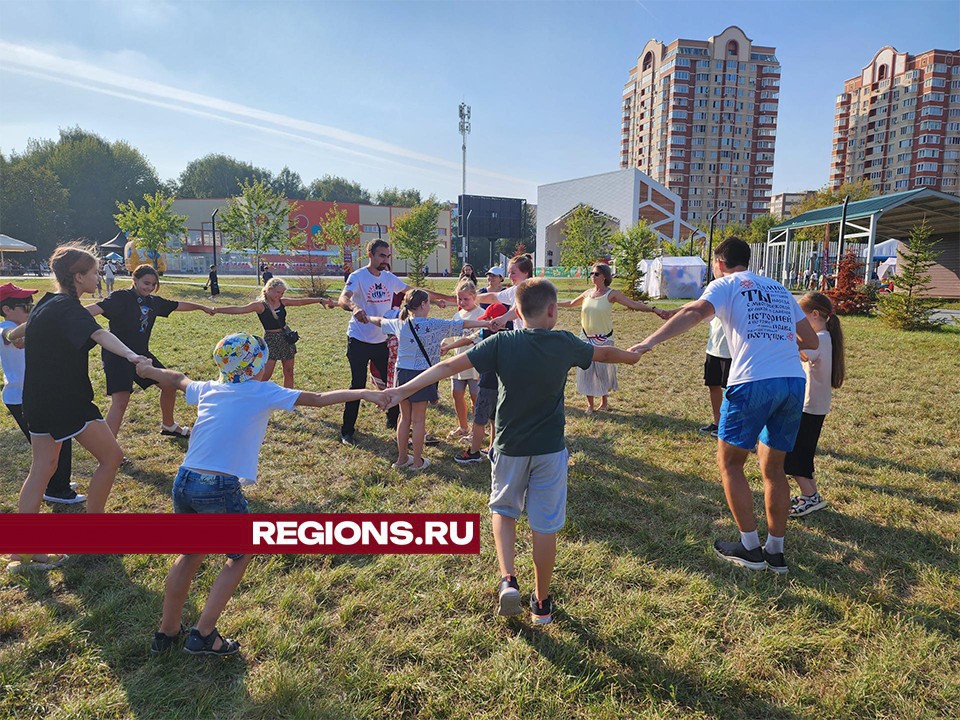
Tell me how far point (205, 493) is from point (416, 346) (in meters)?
3.11

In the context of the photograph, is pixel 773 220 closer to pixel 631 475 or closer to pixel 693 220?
pixel 693 220

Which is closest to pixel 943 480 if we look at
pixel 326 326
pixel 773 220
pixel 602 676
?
pixel 602 676

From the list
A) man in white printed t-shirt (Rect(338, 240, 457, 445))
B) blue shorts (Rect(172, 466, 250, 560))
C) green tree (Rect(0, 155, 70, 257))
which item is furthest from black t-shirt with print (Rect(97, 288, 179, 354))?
green tree (Rect(0, 155, 70, 257))

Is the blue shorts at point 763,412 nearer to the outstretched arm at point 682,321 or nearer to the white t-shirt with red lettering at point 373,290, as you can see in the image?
the outstretched arm at point 682,321

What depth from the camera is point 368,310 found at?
7023mm

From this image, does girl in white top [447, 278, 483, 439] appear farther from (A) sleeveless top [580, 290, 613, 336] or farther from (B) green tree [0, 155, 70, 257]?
(B) green tree [0, 155, 70, 257]

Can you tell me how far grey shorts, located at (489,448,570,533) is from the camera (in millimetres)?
3152

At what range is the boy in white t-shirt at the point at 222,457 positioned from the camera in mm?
2754

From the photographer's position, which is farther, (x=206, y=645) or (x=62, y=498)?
(x=62, y=498)

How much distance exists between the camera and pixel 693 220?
99438 mm

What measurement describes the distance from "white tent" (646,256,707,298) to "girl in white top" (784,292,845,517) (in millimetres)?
28752

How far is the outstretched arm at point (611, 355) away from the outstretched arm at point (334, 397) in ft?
4.26

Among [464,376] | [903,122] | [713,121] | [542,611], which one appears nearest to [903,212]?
[464,376]

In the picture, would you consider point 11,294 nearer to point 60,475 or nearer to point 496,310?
point 60,475
